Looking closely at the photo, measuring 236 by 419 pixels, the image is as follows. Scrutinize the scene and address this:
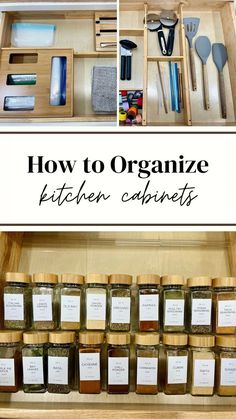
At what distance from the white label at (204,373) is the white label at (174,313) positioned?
0.12 metres

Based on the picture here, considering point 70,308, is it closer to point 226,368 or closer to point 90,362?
point 90,362

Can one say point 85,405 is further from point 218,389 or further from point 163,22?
point 163,22

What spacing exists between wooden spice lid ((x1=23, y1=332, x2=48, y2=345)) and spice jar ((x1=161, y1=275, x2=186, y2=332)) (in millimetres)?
335

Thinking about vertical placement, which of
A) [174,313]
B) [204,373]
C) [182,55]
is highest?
[182,55]

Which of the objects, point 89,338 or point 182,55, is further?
point 182,55

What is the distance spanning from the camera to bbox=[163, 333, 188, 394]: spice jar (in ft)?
5.06

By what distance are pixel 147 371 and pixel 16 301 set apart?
408 mm

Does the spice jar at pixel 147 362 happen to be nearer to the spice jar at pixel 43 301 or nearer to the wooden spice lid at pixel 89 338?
the wooden spice lid at pixel 89 338

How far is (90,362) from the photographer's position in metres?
1.55

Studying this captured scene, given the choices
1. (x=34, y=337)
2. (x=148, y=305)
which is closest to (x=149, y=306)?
(x=148, y=305)

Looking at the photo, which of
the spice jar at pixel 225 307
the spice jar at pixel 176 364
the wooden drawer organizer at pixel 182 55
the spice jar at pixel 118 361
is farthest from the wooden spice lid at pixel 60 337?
the wooden drawer organizer at pixel 182 55

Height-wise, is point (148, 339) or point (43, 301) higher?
point (43, 301)

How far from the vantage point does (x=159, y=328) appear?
1614 millimetres

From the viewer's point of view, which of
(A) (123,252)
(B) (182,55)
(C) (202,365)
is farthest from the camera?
(B) (182,55)
